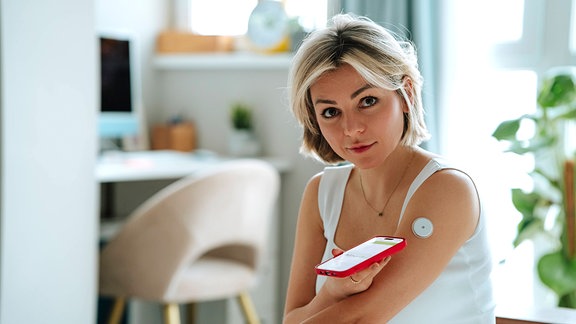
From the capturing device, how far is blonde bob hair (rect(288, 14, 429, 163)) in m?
1.20

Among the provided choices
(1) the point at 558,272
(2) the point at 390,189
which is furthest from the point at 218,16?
(2) the point at 390,189

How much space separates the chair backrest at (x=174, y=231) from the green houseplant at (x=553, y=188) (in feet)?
2.93

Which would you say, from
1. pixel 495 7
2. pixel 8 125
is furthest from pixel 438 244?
pixel 495 7

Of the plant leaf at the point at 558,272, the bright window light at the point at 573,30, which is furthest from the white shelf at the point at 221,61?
the plant leaf at the point at 558,272

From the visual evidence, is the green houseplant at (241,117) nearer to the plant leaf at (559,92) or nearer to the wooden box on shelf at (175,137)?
the wooden box on shelf at (175,137)

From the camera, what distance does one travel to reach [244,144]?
344 centimetres

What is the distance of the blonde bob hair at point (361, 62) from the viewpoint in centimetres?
120

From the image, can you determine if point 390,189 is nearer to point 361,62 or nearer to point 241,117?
point 361,62

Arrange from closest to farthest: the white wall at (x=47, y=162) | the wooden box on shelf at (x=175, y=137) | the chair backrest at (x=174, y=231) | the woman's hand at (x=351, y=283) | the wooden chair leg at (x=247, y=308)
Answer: the woman's hand at (x=351, y=283) < the white wall at (x=47, y=162) < the chair backrest at (x=174, y=231) < the wooden chair leg at (x=247, y=308) < the wooden box on shelf at (x=175, y=137)

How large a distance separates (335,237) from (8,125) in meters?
1.27

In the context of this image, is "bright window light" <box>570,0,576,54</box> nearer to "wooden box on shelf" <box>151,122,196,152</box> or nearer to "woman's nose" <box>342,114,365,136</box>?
"wooden box on shelf" <box>151,122,196,152</box>

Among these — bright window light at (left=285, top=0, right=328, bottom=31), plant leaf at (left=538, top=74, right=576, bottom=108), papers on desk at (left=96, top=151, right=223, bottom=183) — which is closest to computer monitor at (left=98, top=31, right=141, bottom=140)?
papers on desk at (left=96, top=151, right=223, bottom=183)

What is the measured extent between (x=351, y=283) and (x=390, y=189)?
0.76 feet

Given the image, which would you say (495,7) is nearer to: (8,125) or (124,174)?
(124,174)
